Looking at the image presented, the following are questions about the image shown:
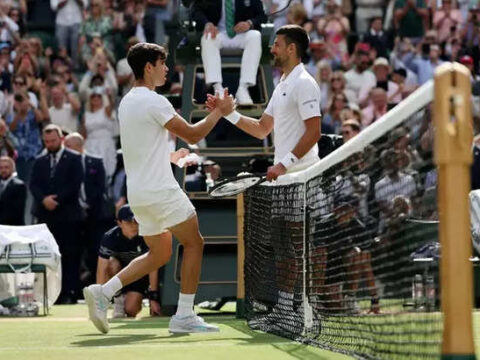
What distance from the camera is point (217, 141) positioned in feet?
49.7

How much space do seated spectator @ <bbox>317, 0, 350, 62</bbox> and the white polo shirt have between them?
42.1ft

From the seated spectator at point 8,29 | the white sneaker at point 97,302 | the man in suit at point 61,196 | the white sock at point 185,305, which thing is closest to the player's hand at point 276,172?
the white sock at point 185,305

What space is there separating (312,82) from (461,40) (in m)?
13.5

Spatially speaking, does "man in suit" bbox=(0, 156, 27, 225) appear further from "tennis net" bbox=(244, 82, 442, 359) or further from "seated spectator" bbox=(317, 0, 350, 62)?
"tennis net" bbox=(244, 82, 442, 359)

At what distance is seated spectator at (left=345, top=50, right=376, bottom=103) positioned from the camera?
21922mm

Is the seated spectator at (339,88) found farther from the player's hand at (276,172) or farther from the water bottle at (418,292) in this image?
the water bottle at (418,292)

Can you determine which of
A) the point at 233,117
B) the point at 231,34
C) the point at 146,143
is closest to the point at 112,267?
the point at 231,34

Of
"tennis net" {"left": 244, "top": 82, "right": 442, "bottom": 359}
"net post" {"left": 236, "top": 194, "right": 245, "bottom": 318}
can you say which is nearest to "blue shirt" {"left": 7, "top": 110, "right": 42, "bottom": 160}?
"net post" {"left": 236, "top": 194, "right": 245, "bottom": 318}

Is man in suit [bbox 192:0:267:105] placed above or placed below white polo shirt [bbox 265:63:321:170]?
above

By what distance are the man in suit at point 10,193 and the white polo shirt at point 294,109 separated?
27.1ft

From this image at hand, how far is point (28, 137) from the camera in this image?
67.1ft

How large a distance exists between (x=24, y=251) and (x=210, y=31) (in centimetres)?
333

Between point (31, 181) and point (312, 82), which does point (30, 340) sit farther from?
point (31, 181)

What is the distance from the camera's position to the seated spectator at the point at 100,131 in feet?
68.0
